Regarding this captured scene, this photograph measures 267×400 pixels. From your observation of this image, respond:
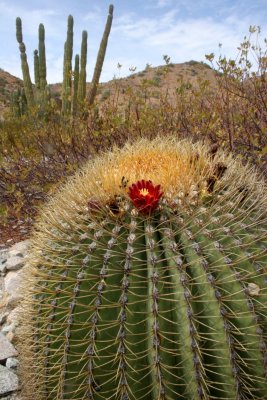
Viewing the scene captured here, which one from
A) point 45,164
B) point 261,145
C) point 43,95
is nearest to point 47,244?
point 261,145

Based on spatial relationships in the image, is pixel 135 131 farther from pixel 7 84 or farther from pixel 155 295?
pixel 7 84

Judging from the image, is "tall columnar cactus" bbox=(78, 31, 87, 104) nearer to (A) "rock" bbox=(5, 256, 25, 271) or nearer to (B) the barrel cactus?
(A) "rock" bbox=(5, 256, 25, 271)

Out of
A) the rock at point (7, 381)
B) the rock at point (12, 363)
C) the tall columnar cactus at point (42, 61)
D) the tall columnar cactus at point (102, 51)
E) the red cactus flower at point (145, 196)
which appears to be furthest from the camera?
the tall columnar cactus at point (42, 61)

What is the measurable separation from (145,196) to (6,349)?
188cm

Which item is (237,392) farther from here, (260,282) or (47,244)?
(47,244)

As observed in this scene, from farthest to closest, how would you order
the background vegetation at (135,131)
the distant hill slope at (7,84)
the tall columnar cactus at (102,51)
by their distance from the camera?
the distant hill slope at (7,84)
the tall columnar cactus at (102,51)
the background vegetation at (135,131)

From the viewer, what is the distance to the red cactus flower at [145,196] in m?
2.19

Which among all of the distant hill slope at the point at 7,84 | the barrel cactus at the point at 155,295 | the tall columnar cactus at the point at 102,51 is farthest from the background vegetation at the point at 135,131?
the distant hill slope at the point at 7,84

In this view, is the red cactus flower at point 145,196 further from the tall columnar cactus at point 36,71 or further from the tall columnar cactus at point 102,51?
the tall columnar cactus at point 36,71

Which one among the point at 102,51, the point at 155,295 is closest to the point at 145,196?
the point at 155,295

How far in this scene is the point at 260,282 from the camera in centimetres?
211

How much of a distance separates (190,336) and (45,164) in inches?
240

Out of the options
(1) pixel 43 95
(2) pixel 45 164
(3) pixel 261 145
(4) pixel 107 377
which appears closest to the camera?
(4) pixel 107 377

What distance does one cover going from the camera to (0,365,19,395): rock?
2.96 metres
